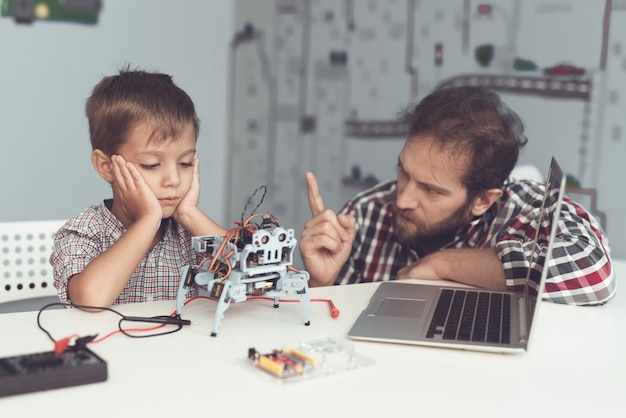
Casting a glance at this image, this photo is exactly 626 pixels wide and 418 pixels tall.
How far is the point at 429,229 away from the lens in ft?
5.67

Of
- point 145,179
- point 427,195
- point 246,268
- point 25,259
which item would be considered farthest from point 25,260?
point 427,195

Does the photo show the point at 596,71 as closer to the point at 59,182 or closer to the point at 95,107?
the point at 95,107

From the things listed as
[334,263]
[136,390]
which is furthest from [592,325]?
[136,390]

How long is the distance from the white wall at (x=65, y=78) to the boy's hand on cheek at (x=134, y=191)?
1.42 m

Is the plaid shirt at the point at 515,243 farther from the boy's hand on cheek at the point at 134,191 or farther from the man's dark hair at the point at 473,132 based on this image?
the boy's hand on cheek at the point at 134,191

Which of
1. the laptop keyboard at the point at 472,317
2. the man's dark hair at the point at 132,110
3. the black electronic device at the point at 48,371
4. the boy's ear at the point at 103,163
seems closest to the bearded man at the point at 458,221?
the laptop keyboard at the point at 472,317

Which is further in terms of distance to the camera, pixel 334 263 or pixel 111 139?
pixel 334 263

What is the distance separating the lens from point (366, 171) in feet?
9.15

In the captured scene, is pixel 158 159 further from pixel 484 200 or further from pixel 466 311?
pixel 484 200

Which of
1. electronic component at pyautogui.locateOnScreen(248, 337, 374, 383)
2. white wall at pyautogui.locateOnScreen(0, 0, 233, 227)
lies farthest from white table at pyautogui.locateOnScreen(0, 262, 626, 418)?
white wall at pyautogui.locateOnScreen(0, 0, 233, 227)

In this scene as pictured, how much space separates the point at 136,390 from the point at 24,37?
2.11 m

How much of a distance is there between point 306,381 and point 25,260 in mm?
910

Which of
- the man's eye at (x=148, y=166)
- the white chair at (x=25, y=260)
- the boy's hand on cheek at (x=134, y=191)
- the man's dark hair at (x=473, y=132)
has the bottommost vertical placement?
the white chair at (x=25, y=260)

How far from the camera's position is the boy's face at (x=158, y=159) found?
4.61 ft
